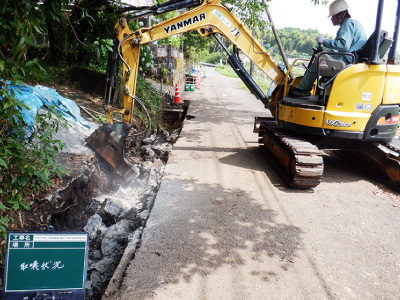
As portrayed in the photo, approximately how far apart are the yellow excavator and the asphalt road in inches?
21.0

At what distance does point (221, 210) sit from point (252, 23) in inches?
292

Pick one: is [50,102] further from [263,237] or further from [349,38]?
[349,38]

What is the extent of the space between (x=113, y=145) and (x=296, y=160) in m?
3.08

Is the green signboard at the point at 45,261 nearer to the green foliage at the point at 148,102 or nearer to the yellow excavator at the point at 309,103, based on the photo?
the yellow excavator at the point at 309,103

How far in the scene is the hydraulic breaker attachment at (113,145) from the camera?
583cm

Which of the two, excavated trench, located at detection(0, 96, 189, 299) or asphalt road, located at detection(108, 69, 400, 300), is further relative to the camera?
excavated trench, located at detection(0, 96, 189, 299)

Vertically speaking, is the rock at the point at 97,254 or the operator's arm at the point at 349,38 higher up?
the operator's arm at the point at 349,38

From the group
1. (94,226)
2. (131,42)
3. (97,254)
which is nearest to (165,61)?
(131,42)

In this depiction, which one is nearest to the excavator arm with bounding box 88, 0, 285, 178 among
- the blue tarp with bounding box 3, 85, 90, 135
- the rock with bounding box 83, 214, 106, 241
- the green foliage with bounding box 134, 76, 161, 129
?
the blue tarp with bounding box 3, 85, 90, 135

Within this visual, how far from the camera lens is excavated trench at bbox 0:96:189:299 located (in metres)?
3.60

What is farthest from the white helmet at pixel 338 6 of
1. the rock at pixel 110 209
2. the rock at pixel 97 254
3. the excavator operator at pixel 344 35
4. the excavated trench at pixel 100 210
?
the rock at pixel 97 254

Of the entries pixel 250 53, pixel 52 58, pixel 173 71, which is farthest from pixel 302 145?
pixel 173 71

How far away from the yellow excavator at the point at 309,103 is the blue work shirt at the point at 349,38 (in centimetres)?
16

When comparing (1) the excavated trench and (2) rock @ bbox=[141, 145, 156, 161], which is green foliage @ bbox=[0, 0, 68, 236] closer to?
(1) the excavated trench
